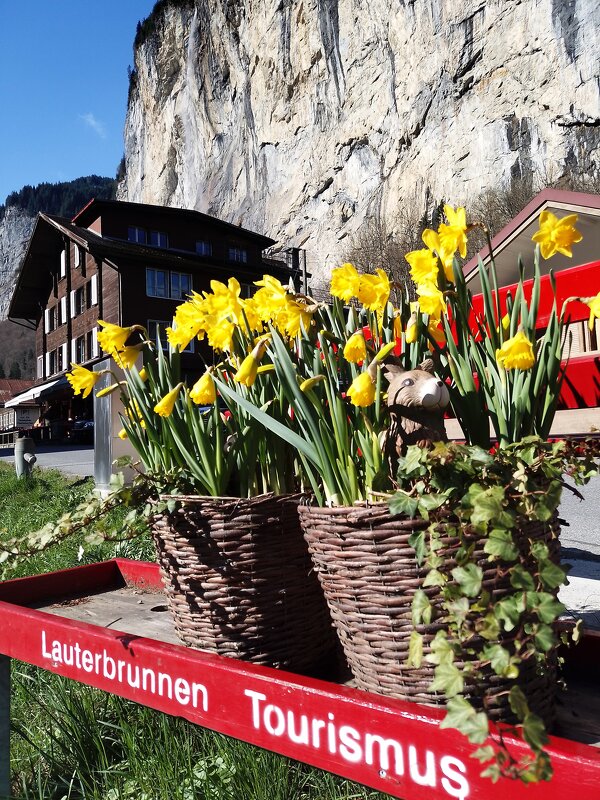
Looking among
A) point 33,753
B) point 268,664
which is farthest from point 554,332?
point 33,753

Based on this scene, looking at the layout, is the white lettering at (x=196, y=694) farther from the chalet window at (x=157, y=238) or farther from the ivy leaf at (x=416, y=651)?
the chalet window at (x=157, y=238)

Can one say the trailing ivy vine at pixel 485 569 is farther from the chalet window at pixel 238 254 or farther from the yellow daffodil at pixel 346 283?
the chalet window at pixel 238 254

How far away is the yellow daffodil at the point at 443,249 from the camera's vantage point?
3.28ft

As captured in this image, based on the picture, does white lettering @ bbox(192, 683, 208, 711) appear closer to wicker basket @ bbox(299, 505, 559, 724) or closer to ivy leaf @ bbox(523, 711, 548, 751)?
wicker basket @ bbox(299, 505, 559, 724)

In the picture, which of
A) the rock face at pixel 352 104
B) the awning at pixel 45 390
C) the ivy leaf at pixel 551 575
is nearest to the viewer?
the ivy leaf at pixel 551 575

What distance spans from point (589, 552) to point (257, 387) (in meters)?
2.94

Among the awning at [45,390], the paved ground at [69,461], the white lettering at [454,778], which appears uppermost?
the awning at [45,390]

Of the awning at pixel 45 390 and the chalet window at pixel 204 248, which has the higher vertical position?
the chalet window at pixel 204 248

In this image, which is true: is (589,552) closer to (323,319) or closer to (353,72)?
(323,319)

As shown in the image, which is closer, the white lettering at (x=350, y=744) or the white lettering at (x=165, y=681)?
the white lettering at (x=350, y=744)

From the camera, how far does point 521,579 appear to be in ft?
2.28

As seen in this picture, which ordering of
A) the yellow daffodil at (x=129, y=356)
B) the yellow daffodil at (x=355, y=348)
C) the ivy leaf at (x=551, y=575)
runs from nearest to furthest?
the ivy leaf at (x=551, y=575) < the yellow daffodil at (x=355, y=348) < the yellow daffodil at (x=129, y=356)

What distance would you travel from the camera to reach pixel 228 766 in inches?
55.1

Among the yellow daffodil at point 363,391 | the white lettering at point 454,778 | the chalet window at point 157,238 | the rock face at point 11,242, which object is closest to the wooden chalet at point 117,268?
the chalet window at point 157,238
